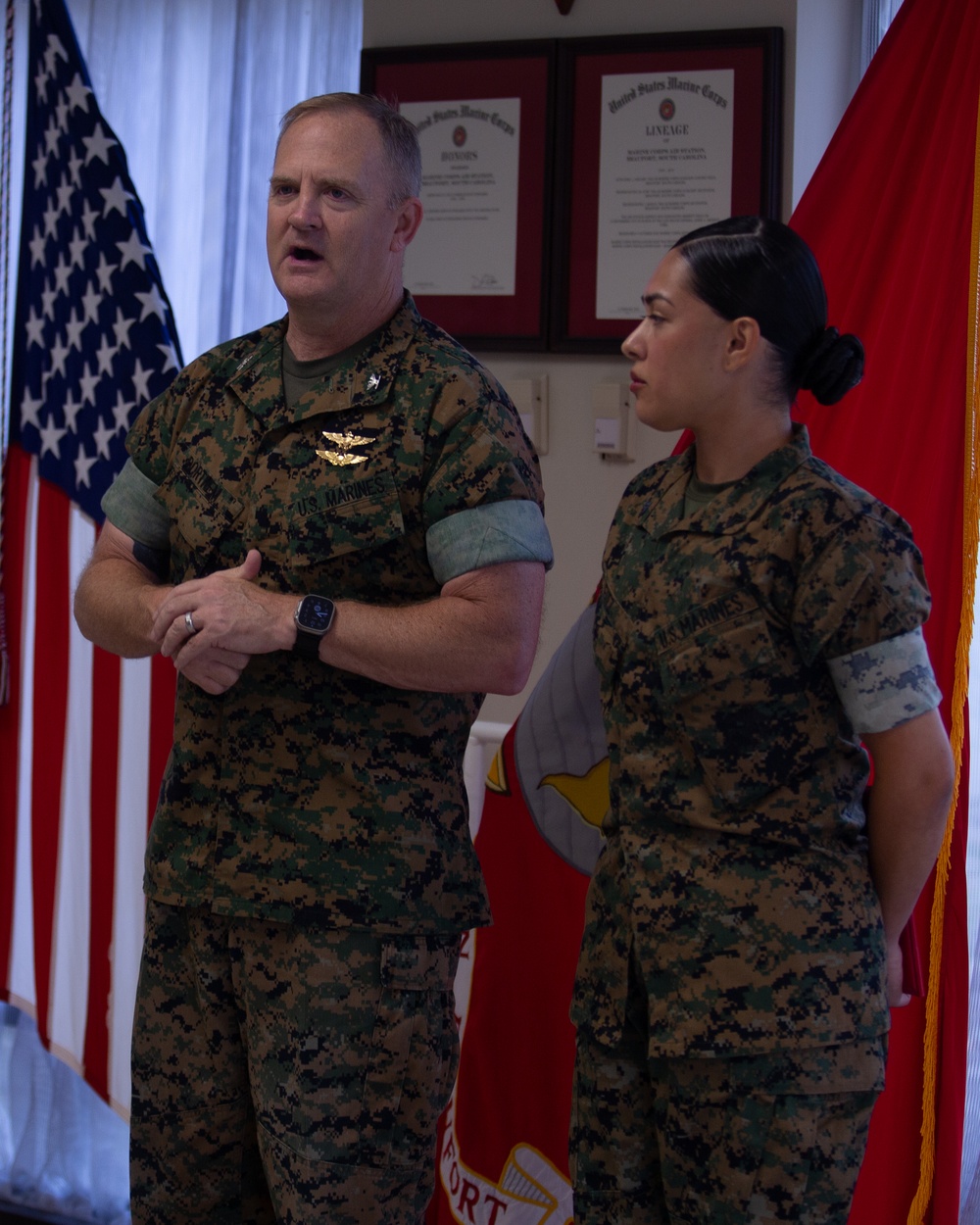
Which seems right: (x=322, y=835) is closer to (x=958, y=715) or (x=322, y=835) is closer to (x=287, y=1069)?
(x=287, y=1069)

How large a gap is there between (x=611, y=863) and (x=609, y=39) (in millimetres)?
1399

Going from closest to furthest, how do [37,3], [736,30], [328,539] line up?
[328,539]
[736,30]
[37,3]

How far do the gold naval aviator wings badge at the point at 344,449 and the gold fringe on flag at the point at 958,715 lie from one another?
0.78m

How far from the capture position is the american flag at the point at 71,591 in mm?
2355

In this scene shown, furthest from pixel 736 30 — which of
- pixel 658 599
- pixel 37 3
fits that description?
pixel 37 3

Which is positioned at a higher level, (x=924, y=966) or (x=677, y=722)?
(x=677, y=722)

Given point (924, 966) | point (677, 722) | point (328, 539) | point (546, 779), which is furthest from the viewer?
point (546, 779)

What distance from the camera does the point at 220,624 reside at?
1.32m

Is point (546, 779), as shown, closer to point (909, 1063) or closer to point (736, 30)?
point (909, 1063)

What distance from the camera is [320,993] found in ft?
4.46

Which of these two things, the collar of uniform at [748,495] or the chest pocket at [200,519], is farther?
the chest pocket at [200,519]

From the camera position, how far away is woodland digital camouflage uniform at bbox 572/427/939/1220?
1.20 meters

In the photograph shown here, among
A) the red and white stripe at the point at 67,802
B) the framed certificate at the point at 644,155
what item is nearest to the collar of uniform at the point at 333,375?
the framed certificate at the point at 644,155

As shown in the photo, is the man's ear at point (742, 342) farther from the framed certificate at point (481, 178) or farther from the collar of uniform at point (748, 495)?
the framed certificate at point (481, 178)
